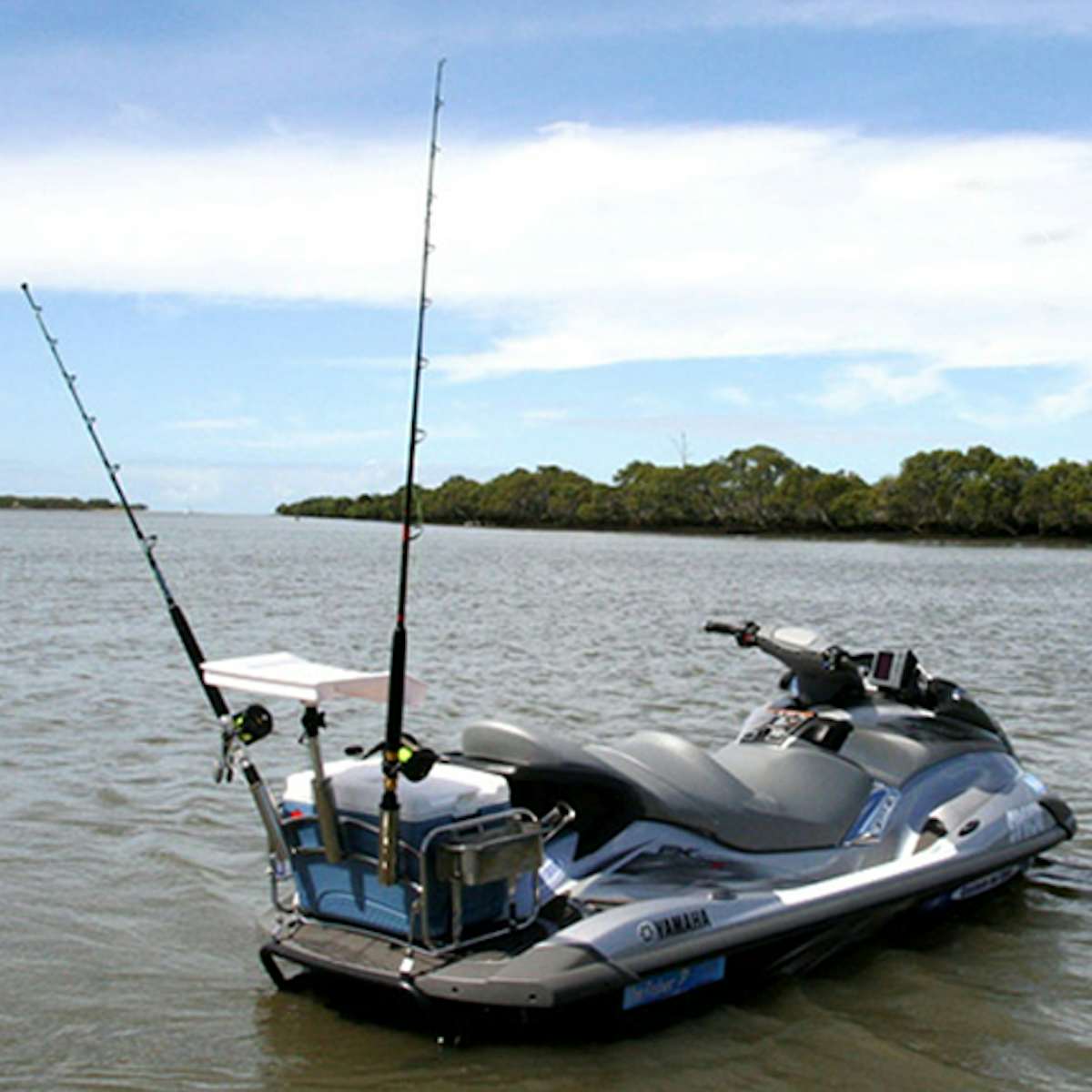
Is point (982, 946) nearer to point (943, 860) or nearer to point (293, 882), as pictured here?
point (943, 860)

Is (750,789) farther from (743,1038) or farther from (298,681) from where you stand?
(298,681)

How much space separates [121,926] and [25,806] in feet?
7.10

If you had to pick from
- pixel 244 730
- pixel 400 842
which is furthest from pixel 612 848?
pixel 244 730

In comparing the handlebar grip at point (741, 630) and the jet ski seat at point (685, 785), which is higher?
the handlebar grip at point (741, 630)

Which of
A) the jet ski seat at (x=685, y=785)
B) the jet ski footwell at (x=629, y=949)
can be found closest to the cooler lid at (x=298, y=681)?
the jet ski seat at (x=685, y=785)

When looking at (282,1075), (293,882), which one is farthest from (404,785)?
(282,1075)

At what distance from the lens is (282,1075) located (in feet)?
14.0

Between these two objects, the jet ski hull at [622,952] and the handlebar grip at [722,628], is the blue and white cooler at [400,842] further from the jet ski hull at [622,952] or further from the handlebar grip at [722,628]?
the handlebar grip at [722,628]

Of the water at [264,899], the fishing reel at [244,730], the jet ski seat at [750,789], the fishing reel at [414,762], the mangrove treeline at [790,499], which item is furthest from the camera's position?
the mangrove treeline at [790,499]

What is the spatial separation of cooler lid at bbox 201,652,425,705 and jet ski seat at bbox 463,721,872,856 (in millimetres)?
455

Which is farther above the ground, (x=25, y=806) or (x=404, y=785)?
(x=404, y=785)

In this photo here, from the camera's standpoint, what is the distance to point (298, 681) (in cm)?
402

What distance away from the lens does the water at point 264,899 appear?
4.40 m

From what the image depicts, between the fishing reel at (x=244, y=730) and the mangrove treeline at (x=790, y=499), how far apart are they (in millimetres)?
67635
